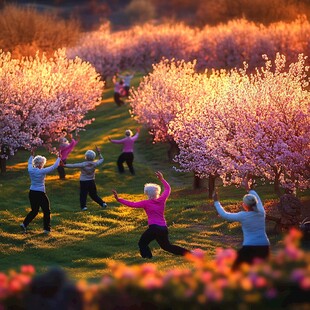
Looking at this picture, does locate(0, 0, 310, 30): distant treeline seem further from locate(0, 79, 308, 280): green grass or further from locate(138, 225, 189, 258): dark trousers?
locate(138, 225, 189, 258): dark trousers

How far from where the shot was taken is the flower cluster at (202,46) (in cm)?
6769

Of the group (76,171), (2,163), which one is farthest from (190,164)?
(2,163)

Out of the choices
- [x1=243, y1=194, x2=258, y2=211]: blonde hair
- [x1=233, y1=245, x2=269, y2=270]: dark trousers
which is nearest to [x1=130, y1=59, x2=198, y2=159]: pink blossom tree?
[x1=243, y1=194, x2=258, y2=211]: blonde hair

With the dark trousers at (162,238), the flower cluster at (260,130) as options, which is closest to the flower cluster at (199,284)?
the dark trousers at (162,238)

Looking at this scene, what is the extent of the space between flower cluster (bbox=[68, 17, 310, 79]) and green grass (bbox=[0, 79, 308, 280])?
30.8 metres

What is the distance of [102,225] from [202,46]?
56427mm

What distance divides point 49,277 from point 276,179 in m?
16.4

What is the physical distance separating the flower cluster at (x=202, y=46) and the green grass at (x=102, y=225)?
30.8 m

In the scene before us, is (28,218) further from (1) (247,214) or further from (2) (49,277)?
(2) (49,277)

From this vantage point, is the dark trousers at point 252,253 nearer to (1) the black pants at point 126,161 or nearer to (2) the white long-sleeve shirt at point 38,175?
(2) the white long-sleeve shirt at point 38,175

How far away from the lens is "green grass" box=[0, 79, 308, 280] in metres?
20.5

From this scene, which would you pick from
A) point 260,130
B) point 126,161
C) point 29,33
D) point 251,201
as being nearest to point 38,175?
point 260,130

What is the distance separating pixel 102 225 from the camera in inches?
987

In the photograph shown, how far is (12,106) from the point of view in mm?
37625
